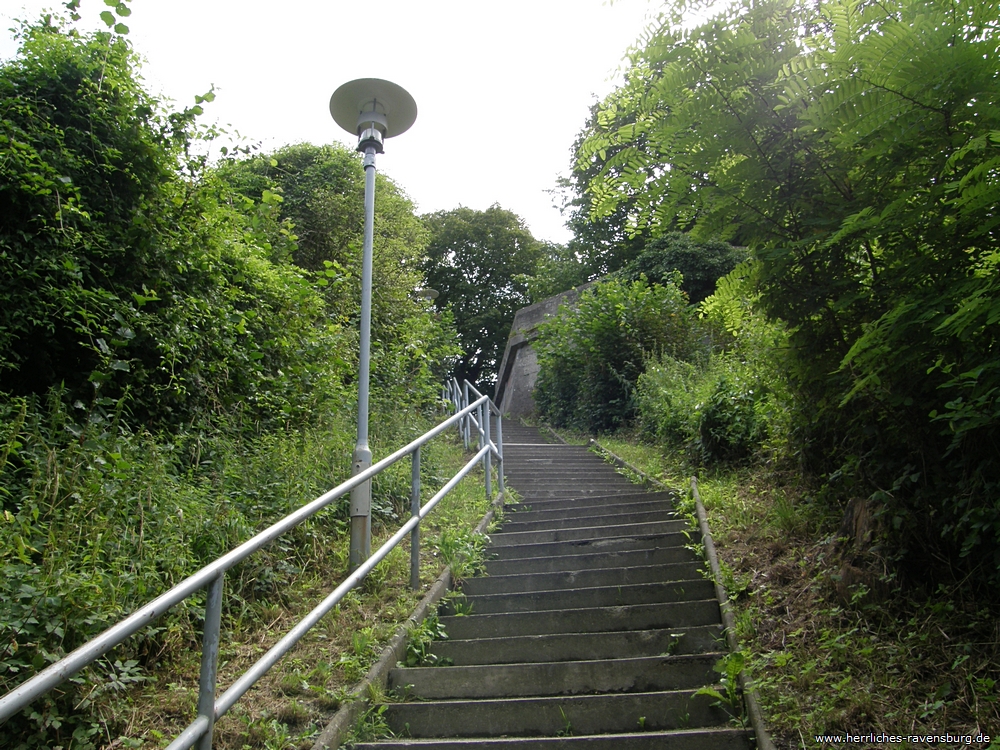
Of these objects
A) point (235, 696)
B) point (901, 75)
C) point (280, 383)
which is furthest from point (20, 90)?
point (901, 75)

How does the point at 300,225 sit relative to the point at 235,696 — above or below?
above

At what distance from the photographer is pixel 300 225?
12.3 metres

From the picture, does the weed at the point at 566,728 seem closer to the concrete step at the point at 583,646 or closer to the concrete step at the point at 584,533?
the concrete step at the point at 583,646

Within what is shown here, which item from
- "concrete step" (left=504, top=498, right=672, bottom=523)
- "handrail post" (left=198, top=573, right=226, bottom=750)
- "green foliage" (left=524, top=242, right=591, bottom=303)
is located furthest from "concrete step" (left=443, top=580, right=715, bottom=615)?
"green foliage" (left=524, top=242, right=591, bottom=303)

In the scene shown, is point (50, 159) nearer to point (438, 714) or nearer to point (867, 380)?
point (438, 714)

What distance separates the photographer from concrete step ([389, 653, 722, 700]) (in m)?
3.38

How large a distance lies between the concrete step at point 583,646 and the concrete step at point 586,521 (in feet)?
6.71

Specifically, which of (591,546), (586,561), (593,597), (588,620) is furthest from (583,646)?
(591,546)

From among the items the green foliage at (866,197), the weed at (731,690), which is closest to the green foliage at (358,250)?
the green foliage at (866,197)

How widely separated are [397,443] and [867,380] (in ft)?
16.1

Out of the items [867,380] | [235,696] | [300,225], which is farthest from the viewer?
[300,225]

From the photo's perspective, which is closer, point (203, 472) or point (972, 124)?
point (972, 124)

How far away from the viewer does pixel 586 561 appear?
506 cm

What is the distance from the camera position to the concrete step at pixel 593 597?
425 cm
